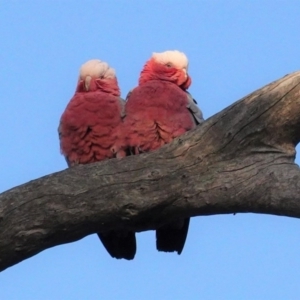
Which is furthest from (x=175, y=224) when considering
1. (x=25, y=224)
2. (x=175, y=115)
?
(x=25, y=224)

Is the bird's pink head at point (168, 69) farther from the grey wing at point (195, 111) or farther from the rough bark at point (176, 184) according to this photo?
→ the rough bark at point (176, 184)

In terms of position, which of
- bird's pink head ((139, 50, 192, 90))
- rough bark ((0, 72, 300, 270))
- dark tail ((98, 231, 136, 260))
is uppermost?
A: bird's pink head ((139, 50, 192, 90))

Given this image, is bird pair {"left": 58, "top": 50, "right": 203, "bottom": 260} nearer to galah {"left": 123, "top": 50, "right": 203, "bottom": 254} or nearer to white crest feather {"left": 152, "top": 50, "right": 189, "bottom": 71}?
galah {"left": 123, "top": 50, "right": 203, "bottom": 254}

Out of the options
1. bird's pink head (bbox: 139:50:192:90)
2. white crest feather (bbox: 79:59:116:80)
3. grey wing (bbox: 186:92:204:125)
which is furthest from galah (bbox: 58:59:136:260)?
grey wing (bbox: 186:92:204:125)

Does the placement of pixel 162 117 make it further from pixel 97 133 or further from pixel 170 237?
pixel 170 237

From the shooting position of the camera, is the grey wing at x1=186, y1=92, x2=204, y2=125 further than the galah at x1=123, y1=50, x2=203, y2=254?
Yes

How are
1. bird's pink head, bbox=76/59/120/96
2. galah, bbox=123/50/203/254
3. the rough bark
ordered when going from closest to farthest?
1. the rough bark
2. galah, bbox=123/50/203/254
3. bird's pink head, bbox=76/59/120/96

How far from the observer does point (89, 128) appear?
492cm

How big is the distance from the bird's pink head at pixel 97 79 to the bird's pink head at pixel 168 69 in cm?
22

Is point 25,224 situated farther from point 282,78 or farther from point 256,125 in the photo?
point 282,78

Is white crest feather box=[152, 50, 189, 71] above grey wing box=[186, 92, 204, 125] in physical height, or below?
above

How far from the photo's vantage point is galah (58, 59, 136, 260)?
4.89 m

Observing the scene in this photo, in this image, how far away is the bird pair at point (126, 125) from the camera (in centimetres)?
484

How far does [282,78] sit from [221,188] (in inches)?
26.0
